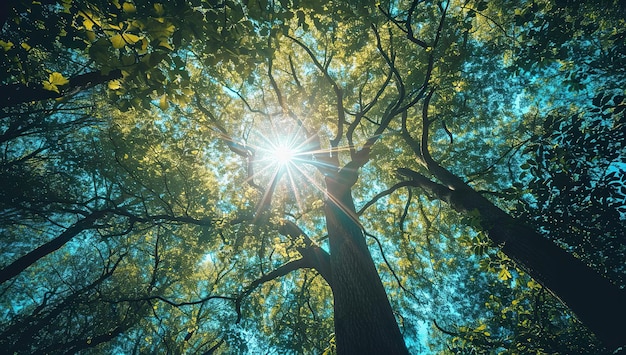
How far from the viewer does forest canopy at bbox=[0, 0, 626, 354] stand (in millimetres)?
Result: 2824

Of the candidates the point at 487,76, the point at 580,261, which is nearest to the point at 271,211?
the point at 580,261

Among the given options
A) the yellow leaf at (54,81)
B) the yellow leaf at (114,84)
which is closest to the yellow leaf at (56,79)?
the yellow leaf at (54,81)

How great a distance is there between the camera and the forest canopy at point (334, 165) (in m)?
2.82

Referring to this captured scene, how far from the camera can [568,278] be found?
3.06 metres

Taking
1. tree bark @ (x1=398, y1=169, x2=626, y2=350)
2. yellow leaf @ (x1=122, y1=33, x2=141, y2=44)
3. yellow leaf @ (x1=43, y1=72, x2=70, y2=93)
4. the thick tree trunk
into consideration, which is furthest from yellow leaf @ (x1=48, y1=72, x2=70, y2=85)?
tree bark @ (x1=398, y1=169, x2=626, y2=350)

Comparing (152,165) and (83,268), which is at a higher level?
(83,268)

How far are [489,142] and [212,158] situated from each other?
11.1 metres

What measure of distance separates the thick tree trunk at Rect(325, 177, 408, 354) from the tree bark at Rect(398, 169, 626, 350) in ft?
6.14

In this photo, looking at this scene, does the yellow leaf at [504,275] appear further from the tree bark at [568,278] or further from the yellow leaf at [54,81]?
the yellow leaf at [54,81]

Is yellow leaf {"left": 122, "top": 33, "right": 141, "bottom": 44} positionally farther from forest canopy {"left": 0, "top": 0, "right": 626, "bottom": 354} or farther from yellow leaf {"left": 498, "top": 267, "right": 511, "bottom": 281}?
yellow leaf {"left": 498, "top": 267, "right": 511, "bottom": 281}

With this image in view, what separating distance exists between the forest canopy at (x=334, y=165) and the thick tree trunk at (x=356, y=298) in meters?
0.04

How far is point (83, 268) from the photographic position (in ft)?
44.6

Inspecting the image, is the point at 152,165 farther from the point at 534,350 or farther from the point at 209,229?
the point at 534,350

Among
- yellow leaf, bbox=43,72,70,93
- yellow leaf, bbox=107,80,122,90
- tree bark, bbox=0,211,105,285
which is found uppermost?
tree bark, bbox=0,211,105,285
